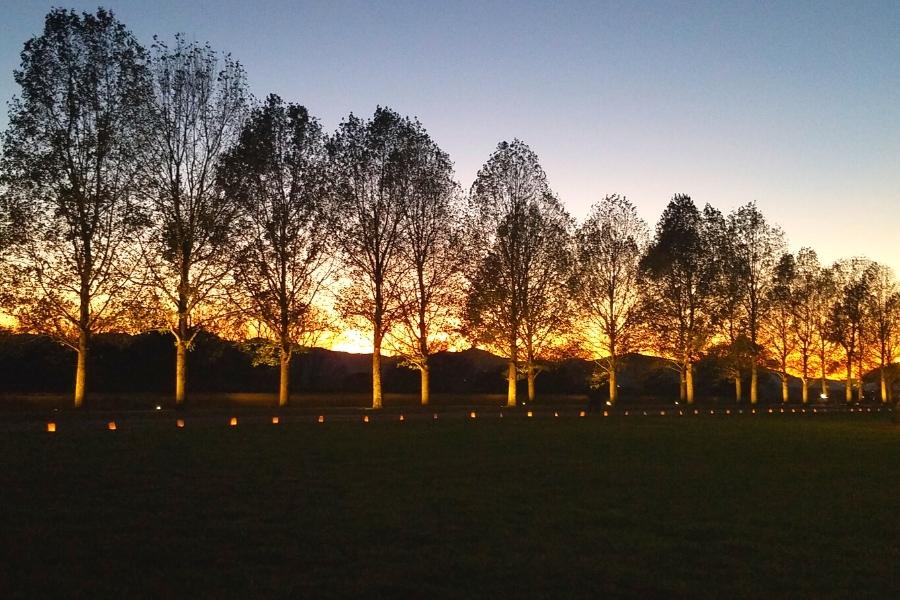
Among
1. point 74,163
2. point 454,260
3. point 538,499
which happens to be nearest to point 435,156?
point 454,260

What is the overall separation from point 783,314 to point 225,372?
50579mm

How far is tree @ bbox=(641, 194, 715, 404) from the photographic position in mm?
61469

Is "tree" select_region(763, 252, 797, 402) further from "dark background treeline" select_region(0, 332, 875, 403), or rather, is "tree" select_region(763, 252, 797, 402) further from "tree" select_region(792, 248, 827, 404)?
"dark background treeline" select_region(0, 332, 875, 403)

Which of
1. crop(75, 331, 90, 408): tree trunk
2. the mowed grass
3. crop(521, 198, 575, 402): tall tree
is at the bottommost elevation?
the mowed grass

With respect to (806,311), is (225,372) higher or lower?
lower

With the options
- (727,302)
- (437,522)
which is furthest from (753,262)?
(437,522)

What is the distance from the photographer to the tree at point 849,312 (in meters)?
82.6

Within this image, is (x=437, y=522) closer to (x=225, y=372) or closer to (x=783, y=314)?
(x=225, y=372)

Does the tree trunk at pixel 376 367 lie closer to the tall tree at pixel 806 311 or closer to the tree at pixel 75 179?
the tree at pixel 75 179

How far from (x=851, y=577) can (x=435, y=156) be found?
44.8 m

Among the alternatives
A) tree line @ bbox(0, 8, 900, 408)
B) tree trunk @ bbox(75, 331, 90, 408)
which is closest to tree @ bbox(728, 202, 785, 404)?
tree line @ bbox(0, 8, 900, 408)

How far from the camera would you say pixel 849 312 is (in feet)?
277

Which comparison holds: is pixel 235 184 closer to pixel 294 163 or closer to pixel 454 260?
pixel 294 163

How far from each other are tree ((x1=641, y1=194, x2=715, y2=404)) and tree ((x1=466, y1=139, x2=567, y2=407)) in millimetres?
10365
